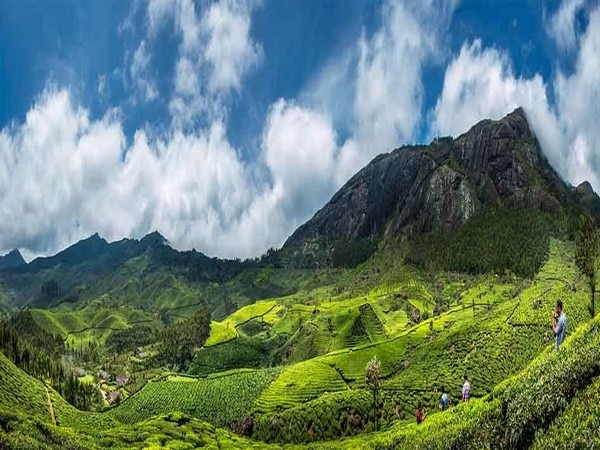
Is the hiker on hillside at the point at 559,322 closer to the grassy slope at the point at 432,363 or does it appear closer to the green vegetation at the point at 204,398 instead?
the grassy slope at the point at 432,363

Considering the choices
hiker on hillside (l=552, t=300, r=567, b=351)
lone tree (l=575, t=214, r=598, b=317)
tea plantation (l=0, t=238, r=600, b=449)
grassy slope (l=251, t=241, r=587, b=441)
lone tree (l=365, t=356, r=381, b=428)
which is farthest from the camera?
grassy slope (l=251, t=241, r=587, b=441)

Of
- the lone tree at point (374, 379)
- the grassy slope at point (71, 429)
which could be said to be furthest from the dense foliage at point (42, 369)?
the lone tree at point (374, 379)

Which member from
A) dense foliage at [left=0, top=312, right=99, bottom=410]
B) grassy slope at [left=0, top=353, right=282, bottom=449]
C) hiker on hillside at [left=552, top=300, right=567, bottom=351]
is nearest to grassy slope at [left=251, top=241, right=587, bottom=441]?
grassy slope at [left=0, top=353, right=282, bottom=449]

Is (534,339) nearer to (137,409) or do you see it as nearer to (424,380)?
(424,380)

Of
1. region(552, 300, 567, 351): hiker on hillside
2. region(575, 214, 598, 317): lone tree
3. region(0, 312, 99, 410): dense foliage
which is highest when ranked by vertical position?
region(0, 312, 99, 410): dense foliage

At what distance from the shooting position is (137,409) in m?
173

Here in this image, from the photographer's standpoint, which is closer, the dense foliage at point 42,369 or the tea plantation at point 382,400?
the tea plantation at point 382,400

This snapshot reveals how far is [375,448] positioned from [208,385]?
129 m

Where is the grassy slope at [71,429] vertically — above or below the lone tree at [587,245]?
above

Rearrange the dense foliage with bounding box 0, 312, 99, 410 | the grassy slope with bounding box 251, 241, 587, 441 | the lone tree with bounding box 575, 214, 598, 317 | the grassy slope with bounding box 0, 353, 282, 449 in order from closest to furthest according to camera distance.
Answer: the grassy slope with bounding box 0, 353, 282, 449 < the lone tree with bounding box 575, 214, 598, 317 < the grassy slope with bounding box 251, 241, 587, 441 < the dense foliage with bounding box 0, 312, 99, 410

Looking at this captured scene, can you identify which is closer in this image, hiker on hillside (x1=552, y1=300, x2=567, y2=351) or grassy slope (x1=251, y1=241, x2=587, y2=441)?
hiker on hillside (x1=552, y1=300, x2=567, y2=351)

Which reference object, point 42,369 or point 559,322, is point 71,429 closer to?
point 559,322

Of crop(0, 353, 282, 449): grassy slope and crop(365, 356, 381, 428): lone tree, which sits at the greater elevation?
crop(0, 353, 282, 449): grassy slope

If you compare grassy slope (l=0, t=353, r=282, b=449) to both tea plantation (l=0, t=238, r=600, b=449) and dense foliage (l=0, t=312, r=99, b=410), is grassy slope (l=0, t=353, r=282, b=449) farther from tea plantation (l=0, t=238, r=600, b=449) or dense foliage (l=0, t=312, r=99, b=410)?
dense foliage (l=0, t=312, r=99, b=410)
